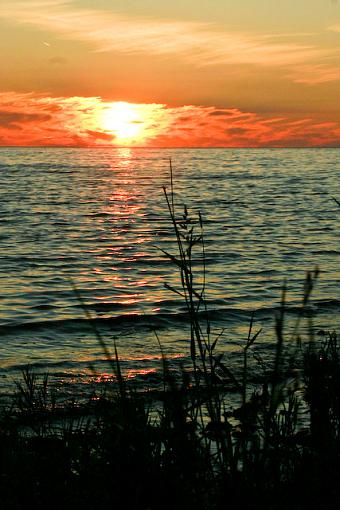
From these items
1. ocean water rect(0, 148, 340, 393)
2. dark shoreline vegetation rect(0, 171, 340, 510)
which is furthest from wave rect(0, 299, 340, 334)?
dark shoreline vegetation rect(0, 171, 340, 510)

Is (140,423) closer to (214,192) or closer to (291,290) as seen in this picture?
(291,290)

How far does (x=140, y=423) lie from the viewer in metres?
3.81

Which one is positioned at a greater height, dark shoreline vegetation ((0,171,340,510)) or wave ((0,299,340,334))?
dark shoreline vegetation ((0,171,340,510))

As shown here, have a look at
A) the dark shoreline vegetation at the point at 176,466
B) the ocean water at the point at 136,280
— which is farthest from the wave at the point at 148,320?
the dark shoreline vegetation at the point at 176,466

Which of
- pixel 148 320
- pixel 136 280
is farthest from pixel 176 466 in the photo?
pixel 136 280

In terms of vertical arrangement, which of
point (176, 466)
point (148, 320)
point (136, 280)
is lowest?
point (136, 280)

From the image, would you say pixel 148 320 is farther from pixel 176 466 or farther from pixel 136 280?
pixel 176 466

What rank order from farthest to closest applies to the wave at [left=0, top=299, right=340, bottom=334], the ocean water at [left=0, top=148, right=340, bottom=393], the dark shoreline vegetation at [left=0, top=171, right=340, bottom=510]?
the wave at [left=0, top=299, right=340, bottom=334], the ocean water at [left=0, top=148, right=340, bottom=393], the dark shoreline vegetation at [left=0, top=171, right=340, bottom=510]

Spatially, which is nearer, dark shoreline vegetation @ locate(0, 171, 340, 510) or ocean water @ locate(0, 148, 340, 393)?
dark shoreline vegetation @ locate(0, 171, 340, 510)

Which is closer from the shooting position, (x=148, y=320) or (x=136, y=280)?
(x=148, y=320)

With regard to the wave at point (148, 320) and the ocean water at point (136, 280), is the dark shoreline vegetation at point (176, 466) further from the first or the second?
the wave at point (148, 320)

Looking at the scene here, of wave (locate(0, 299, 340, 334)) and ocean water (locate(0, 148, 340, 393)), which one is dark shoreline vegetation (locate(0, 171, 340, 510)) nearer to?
ocean water (locate(0, 148, 340, 393))

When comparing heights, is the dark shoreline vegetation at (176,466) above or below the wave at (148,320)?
above

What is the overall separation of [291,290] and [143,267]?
13.9 ft
